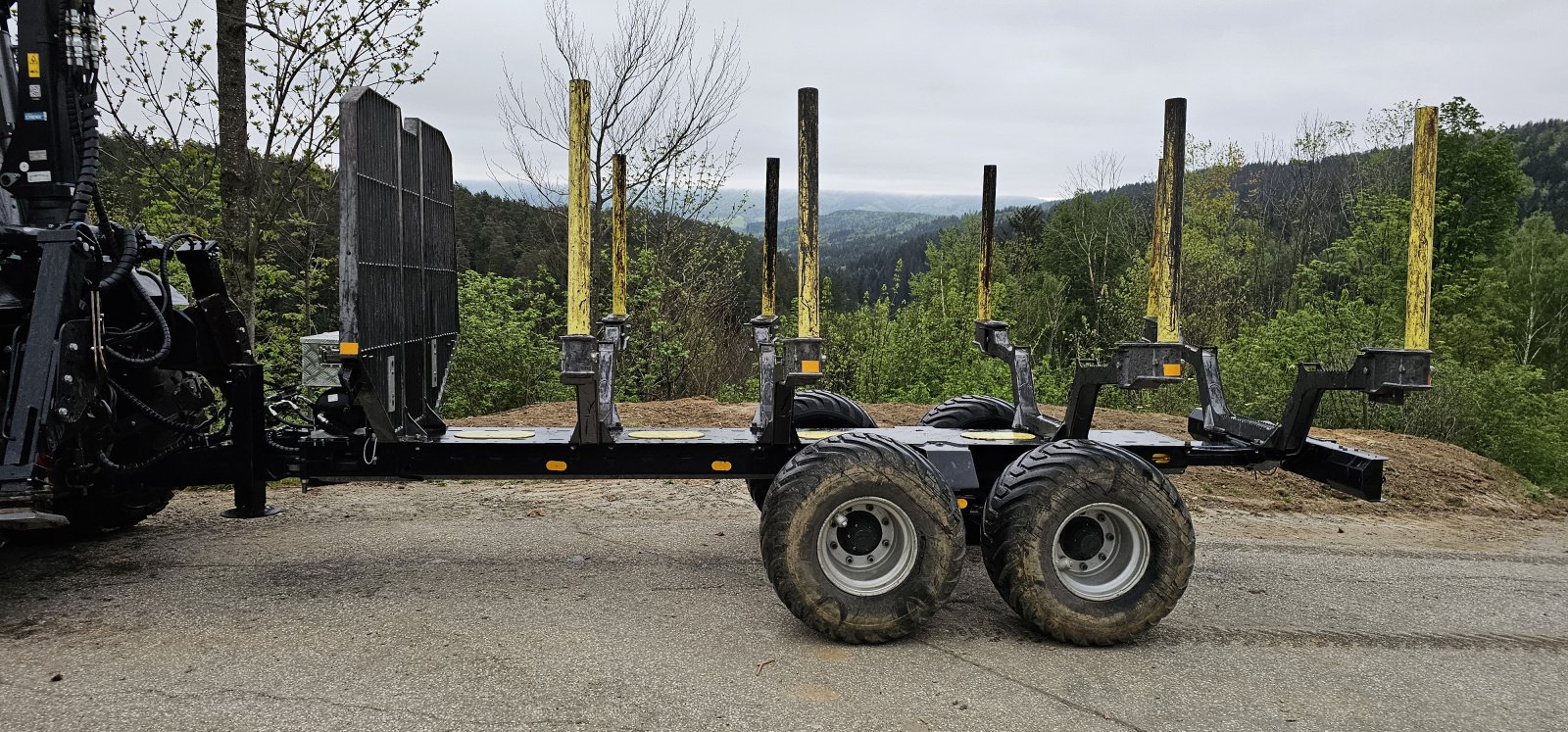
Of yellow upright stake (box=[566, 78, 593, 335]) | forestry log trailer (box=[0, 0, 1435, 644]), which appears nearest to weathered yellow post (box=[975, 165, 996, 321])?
forestry log trailer (box=[0, 0, 1435, 644])

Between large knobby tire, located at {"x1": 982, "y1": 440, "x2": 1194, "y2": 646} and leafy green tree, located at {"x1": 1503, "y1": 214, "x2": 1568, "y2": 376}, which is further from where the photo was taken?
leafy green tree, located at {"x1": 1503, "y1": 214, "x2": 1568, "y2": 376}

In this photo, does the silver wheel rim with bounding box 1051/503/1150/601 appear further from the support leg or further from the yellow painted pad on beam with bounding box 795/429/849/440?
the support leg

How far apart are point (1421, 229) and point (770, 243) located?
11.9 feet

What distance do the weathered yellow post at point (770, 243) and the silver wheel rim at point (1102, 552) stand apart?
6.88 feet

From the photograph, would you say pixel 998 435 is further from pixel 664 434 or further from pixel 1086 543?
pixel 664 434

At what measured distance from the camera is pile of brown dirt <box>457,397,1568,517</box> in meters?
9.24

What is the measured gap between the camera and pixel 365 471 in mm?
5473

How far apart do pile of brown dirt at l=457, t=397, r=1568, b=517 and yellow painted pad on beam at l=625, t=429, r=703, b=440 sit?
4.74 m

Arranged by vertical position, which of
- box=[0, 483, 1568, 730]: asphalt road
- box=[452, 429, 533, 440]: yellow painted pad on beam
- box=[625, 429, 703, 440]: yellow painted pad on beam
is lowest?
box=[0, 483, 1568, 730]: asphalt road

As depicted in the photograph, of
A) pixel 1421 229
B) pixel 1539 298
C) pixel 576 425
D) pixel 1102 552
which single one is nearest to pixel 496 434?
pixel 576 425

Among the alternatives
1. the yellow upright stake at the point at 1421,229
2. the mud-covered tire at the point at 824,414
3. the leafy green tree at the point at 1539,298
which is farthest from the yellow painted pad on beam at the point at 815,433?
the leafy green tree at the point at 1539,298

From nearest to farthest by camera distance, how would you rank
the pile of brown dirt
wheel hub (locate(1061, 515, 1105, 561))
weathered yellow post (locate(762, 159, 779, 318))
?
wheel hub (locate(1061, 515, 1105, 561)) < weathered yellow post (locate(762, 159, 779, 318)) < the pile of brown dirt

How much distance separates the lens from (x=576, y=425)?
5586 mm

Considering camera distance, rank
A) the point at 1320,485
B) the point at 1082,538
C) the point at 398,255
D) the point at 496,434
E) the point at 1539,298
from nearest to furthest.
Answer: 1. the point at 1082,538
2. the point at 398,255
3. the point at 496,434
4. the point at 1320,485
5. the point at 1539,298
